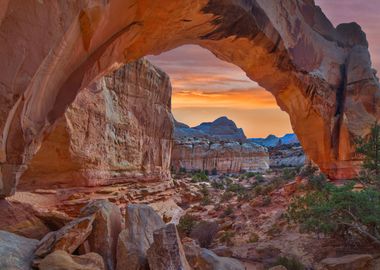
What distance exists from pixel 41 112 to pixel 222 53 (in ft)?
25.4

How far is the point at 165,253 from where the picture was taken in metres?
5.04

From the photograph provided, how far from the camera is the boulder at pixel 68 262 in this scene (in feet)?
14.0

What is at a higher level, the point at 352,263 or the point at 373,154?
the point at 373,154

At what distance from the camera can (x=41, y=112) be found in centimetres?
710

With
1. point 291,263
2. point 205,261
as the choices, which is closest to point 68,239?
point 205,261

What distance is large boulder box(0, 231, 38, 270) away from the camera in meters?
4.23

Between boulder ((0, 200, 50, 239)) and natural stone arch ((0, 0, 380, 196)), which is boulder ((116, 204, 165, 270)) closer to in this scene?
boulder ((0, 200, 50, 239))

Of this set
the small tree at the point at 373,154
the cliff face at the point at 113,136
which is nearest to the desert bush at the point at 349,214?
the small tree at the point at 373,154

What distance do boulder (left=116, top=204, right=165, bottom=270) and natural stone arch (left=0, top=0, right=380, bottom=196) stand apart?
2.23m

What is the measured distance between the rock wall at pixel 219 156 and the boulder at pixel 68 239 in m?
44.6

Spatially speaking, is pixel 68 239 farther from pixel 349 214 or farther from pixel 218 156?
pixel 218 156

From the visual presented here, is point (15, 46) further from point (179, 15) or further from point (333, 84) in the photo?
point (333, 84)

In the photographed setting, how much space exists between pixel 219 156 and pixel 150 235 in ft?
161

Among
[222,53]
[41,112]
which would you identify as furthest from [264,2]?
[41,112]
